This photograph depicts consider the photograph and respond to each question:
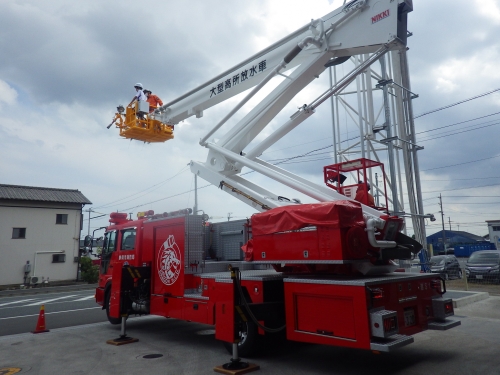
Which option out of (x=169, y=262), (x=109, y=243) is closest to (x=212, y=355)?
(x=169, y=262)

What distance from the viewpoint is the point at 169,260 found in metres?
8.83

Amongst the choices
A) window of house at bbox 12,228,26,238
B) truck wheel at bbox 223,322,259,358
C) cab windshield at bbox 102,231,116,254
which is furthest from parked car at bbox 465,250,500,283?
window of house at bbox 12,228,26,238

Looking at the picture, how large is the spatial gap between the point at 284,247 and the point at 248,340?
1.89 m

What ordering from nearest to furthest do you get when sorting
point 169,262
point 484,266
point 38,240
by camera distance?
point 169,262, point 484,266, point 38,240

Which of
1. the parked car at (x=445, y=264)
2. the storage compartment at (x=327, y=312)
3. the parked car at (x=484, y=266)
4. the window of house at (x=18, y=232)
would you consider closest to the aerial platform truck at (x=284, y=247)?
the storage compartment at (x=327, y=312)

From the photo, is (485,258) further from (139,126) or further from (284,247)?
(139,126)

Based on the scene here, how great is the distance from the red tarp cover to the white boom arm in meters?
0.43

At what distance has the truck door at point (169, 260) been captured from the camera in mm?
8516

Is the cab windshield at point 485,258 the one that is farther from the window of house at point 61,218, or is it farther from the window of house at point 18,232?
the window of house at point 18,232

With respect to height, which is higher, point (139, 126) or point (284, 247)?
point (139, 126)

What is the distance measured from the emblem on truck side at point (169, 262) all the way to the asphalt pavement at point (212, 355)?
1.43 metres

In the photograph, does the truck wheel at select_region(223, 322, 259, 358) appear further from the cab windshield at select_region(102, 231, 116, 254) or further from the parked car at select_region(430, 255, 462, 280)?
the parked car at select_region(430, 255, 462, 280)

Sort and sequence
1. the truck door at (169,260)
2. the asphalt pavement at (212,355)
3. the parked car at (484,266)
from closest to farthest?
the asphalt pavement at (212,355), the truck door at (169,260), the parked car at (484,266)

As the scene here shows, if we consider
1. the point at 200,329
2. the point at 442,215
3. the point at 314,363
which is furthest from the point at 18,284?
the point at 442,215
